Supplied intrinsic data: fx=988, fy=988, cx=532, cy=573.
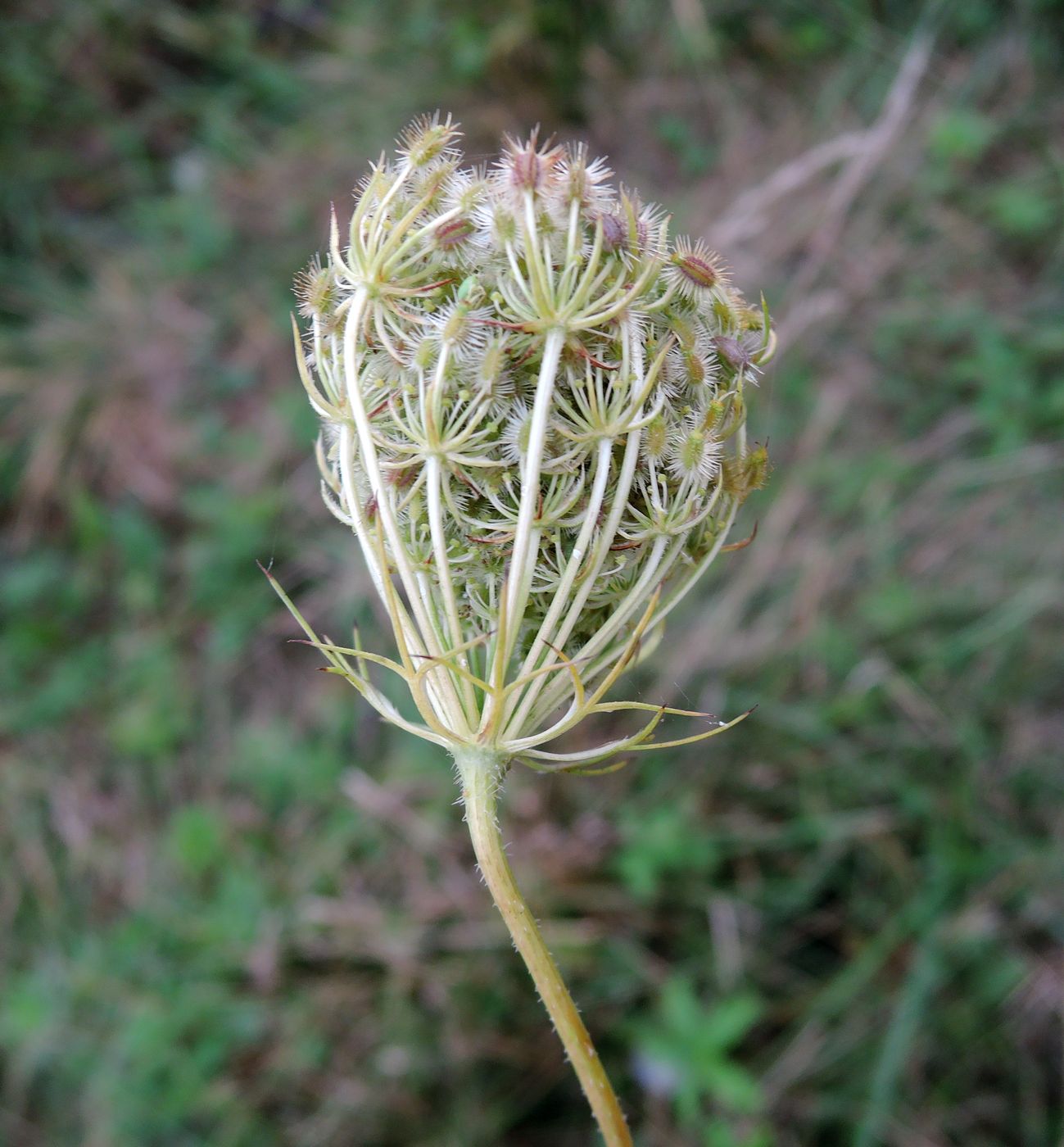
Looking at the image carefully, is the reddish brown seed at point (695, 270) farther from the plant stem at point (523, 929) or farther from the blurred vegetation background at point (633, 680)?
the blurred vegetation background at point (633, 680)

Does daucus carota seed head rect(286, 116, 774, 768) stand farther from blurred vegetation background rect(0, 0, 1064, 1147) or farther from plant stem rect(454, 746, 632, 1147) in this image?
blurred vegetation background rect(0, 0, 1064, 1147)

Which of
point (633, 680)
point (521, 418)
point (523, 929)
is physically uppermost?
point (633, 680)

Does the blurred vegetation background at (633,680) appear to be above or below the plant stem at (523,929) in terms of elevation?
above

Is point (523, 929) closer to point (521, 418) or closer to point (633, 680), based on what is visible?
point (521, 418)

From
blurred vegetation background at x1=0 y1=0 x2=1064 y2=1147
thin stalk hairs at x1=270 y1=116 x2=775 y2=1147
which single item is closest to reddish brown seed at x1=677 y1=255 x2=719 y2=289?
thin stalk hairs at x1=270 y1=116 x2=775 y2=1147

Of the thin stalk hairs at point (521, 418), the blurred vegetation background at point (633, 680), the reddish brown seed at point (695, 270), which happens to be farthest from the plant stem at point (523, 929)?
the blurred vegetation background at point (633, 680)

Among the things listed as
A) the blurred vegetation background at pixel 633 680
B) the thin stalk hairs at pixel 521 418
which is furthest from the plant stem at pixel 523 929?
the blurred vegetation background at pixel 633 680

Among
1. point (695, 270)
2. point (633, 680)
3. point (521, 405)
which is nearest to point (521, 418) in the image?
point (521, 405)

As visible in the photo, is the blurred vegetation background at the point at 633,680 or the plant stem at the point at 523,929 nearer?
the plant stem at the point at 523,929
